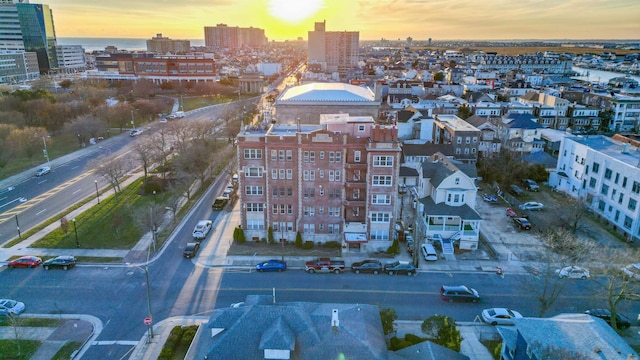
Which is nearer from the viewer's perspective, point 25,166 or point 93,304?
point 93,304

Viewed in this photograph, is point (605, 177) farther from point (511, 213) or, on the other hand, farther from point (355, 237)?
point (355, 237)

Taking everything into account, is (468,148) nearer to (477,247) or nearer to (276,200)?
(477,247)

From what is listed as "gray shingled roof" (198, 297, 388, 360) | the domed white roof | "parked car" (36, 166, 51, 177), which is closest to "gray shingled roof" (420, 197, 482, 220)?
"gray shingled roof" (198, 297, 388, 360)

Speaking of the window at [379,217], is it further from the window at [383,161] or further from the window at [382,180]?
the window at [383,161]

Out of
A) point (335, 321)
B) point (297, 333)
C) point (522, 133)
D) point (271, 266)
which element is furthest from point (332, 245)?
point (522, 133)

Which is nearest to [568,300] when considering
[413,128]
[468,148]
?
[468,148]

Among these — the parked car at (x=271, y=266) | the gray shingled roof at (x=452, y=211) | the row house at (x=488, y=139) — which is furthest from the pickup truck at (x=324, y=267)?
the row house at (x=488, y=139)
